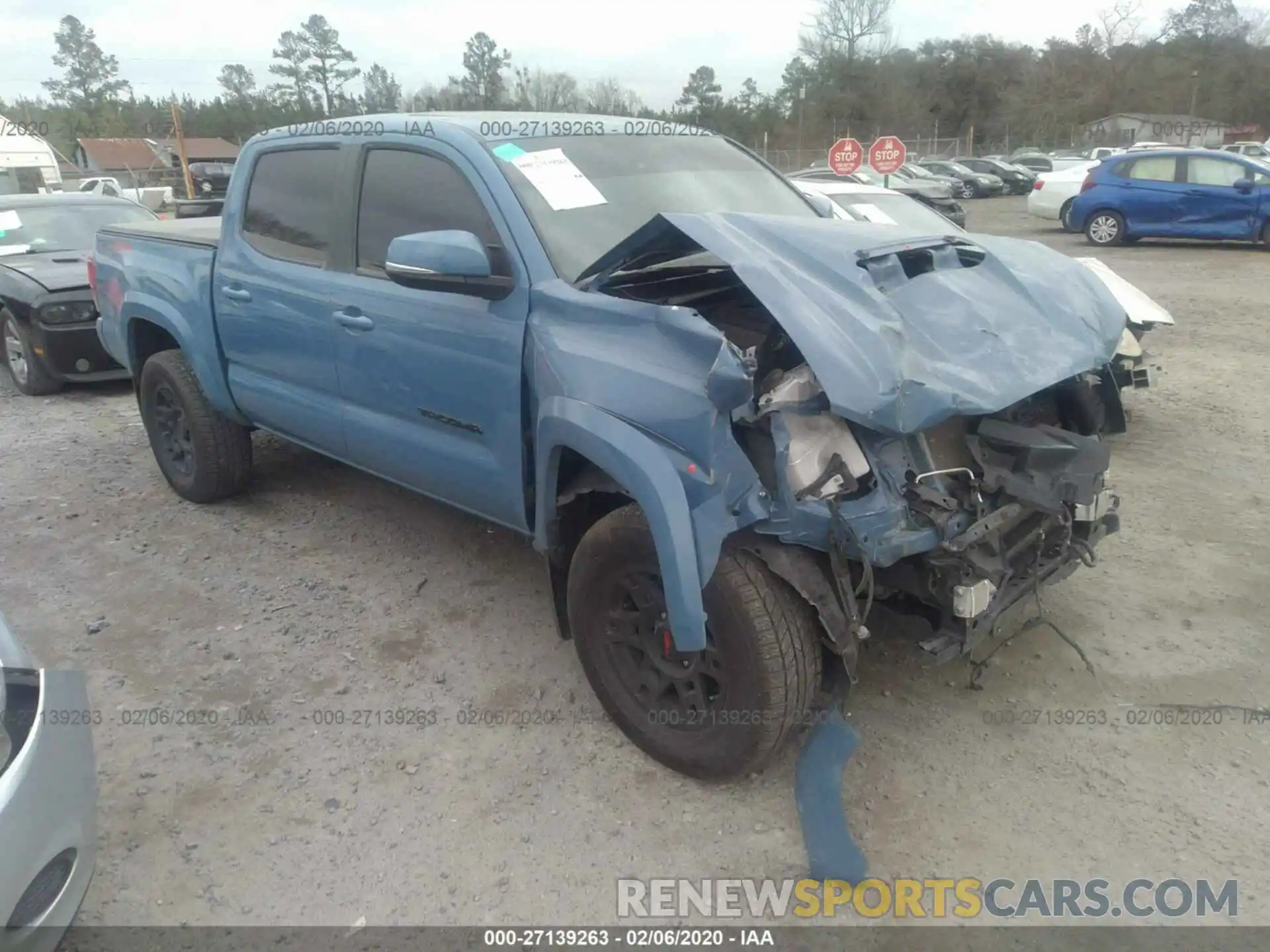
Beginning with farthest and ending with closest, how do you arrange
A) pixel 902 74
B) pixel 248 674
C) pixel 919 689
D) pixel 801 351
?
pixel 902 74 < pixel 248 674 < pixel 919 689 < pixel 801 351

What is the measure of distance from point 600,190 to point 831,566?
64.4 inches

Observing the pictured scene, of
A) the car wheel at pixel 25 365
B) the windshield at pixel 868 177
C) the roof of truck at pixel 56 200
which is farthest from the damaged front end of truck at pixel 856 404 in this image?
the windshield at pixel 868 177

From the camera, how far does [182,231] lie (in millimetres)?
5270

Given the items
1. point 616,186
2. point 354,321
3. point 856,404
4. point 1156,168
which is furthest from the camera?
point 1156,168

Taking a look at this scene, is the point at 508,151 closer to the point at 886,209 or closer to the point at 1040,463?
the point at 1040,463

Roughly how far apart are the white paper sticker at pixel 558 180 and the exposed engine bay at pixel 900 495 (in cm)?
45

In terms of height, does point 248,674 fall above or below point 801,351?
below

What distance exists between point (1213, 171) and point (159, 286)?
15351mm

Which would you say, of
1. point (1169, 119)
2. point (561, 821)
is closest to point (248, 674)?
point (561, 821)

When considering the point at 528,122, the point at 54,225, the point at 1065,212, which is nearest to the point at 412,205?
the point at 528,122

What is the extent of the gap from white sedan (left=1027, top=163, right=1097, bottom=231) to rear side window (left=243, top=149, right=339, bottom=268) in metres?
16.9

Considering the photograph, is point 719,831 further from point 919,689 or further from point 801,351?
point 801,351

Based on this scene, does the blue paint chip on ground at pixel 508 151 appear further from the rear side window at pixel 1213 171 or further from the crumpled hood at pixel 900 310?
the rear side window at pixel 1213 171

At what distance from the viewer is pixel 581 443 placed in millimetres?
2746
